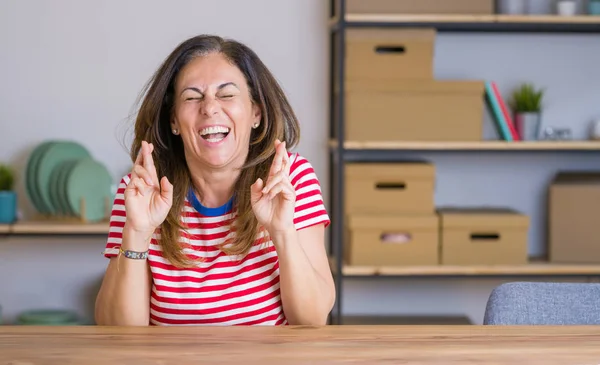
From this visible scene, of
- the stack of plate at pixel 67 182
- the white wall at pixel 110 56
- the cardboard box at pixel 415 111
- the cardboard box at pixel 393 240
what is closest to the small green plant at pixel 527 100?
the cardboard box at pixel 415 111

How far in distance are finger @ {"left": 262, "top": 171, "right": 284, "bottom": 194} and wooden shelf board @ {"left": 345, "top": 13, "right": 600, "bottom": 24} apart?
1.71 meters

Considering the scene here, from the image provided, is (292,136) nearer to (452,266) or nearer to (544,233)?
(452,266)

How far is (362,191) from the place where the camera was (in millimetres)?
3416

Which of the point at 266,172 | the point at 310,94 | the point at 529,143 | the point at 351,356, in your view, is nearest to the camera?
the point at 351,356

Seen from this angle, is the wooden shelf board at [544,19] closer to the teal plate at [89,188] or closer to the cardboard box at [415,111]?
the cardboard box at [415,111]

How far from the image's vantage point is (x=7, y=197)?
3.47 m

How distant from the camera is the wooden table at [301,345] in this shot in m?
1.33

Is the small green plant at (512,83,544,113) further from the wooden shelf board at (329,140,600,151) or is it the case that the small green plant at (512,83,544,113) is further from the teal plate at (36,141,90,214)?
the teal plate at (36,141,90,214)

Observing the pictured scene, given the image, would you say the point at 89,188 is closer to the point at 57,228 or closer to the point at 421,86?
the point at 57,228

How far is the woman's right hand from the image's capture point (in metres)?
1.73

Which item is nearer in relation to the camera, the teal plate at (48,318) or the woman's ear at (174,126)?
the woman's ear at (174,126)

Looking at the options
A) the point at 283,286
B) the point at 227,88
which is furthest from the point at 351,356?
the point at 227,88

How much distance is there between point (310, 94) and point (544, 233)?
1.11 m

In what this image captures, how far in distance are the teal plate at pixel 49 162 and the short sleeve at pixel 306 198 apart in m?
1.81
